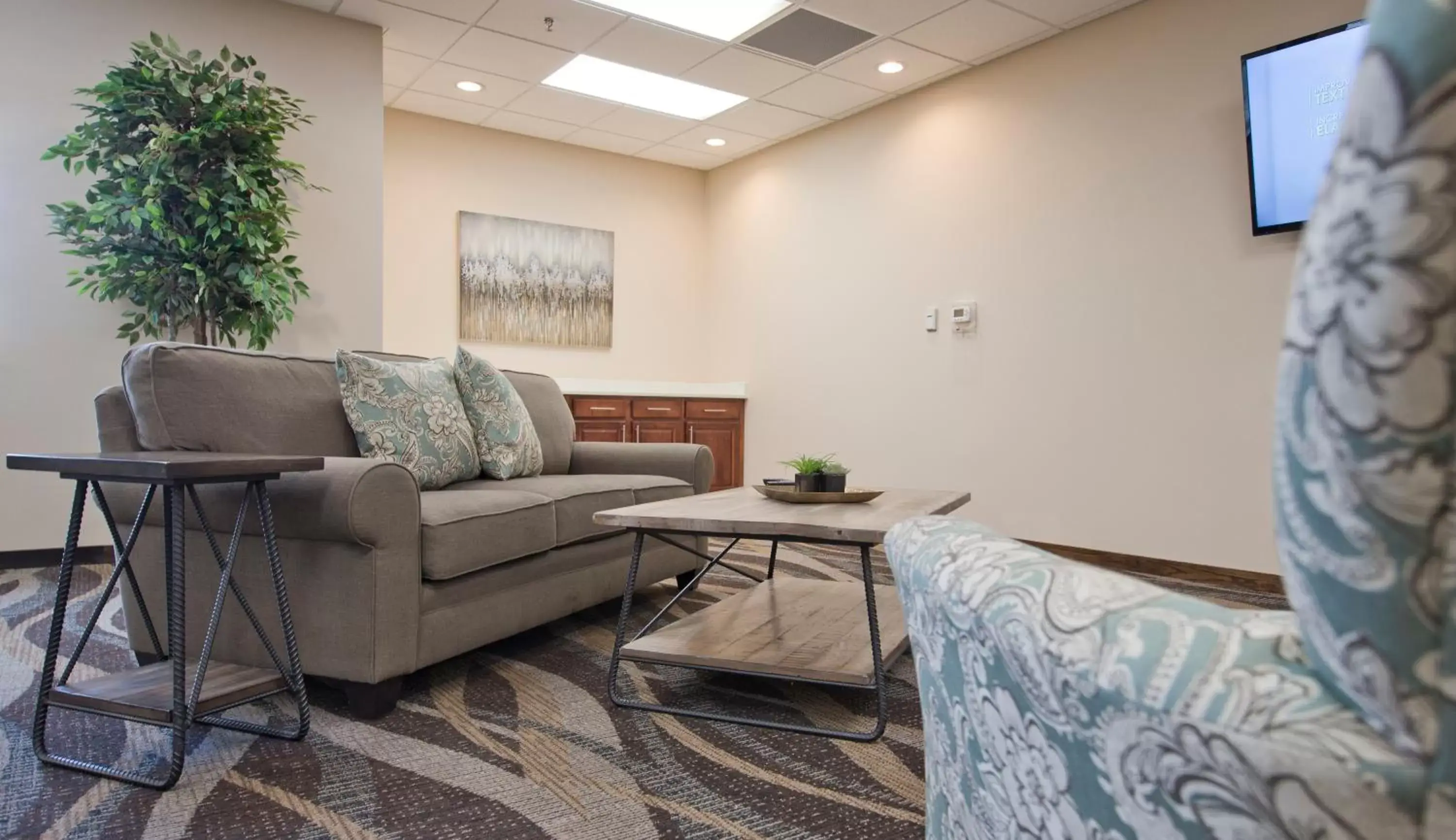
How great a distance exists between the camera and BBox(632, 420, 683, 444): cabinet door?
583cm

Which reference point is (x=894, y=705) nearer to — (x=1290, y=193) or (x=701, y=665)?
(x=701, y=665)

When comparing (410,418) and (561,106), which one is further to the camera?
(561,106)

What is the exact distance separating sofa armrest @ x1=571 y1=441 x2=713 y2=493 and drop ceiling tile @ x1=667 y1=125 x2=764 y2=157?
10.3ft

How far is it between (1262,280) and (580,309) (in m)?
4.27

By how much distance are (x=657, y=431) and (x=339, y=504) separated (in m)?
4.08

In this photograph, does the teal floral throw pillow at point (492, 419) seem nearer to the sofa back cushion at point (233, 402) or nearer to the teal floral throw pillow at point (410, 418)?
the teal floral throw pillow at point (410, 418)

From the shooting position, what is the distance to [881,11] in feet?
13.3

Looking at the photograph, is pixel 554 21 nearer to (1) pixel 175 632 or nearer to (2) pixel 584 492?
(2) pixel 584 492

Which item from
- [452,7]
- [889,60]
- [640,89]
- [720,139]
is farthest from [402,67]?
[889,60]

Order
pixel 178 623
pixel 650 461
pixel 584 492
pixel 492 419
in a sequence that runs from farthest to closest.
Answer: pixel 650 461 → pixel 492 419 → pixel 584 492 → pixel 178 623

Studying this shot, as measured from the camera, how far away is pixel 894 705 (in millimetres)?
2068

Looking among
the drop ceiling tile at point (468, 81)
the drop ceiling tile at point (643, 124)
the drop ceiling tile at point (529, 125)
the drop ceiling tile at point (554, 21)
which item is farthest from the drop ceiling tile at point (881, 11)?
the drop ceiling tile at point (529, 125)

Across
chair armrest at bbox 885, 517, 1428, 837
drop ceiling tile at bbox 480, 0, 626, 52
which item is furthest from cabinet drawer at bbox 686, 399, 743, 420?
chair armrest at bbox 885, 517, 1428, 837

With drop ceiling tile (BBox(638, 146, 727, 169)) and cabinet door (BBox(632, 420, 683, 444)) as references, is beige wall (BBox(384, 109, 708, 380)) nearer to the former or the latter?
drop ceiling tile (BBox(638, 146, 727, 169))
